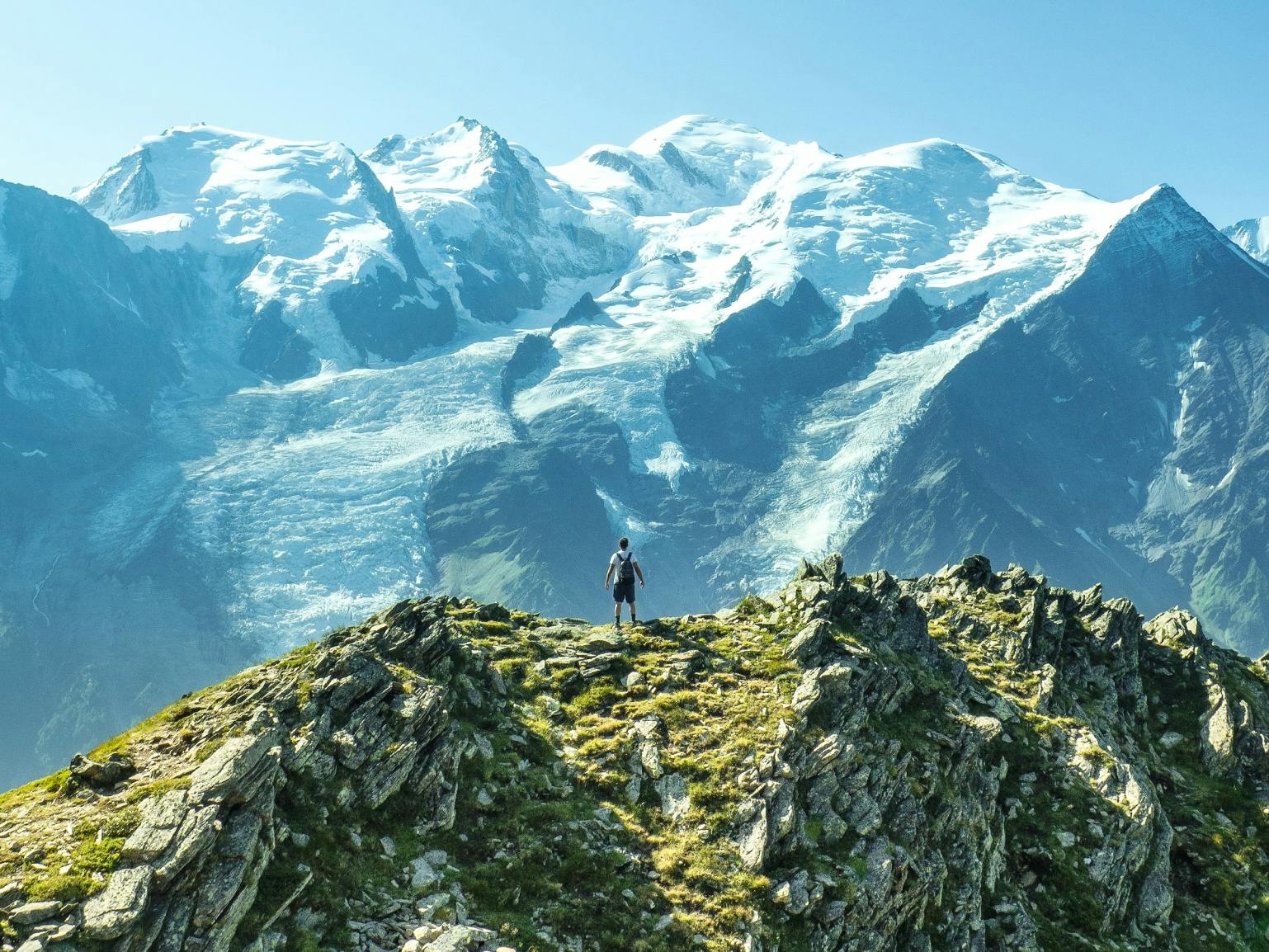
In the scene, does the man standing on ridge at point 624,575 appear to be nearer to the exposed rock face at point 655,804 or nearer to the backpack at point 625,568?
the backpack at point 625,568

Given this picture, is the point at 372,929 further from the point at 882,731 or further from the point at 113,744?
the point at 882,731

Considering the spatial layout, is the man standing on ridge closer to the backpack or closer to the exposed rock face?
the backpack

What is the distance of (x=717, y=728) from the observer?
30.2 m

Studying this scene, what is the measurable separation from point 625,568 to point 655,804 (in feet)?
45.2

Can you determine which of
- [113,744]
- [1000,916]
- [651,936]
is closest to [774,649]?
[1000,916]

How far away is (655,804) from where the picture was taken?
27.2m

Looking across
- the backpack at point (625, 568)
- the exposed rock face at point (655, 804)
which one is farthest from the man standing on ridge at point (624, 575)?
the exposed rock face at point (655, 804)

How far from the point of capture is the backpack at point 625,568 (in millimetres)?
39312

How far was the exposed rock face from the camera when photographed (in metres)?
20.8

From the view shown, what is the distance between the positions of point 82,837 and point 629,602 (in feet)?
78.9

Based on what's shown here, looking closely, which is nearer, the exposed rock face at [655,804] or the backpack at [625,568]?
the exposed rock face at [655,804]

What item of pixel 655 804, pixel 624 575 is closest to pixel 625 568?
pixel 624 575

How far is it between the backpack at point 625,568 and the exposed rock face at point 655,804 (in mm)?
2224

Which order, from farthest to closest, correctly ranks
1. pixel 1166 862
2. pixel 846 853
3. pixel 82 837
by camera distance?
1. pixel 1166 862
2. pixel 846 853
3. pixel 82 837
